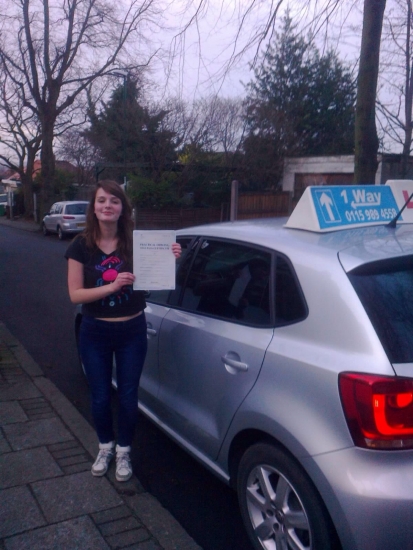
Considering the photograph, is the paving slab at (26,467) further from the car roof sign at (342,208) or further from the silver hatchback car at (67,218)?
the silver hatchback car at (67,218)

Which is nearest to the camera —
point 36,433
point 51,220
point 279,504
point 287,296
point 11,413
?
point 279,504

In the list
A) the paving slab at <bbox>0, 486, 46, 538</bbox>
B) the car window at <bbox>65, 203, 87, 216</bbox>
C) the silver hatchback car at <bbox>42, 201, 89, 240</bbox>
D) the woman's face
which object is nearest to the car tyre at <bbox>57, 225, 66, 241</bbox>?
the silver hatchback car at <bbox>42, 201, 89, 240</bbox>

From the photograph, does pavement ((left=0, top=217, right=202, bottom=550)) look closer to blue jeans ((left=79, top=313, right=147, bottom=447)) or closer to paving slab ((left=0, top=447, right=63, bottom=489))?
paving slab ((left=0, top=447, right=63, bottom=489))

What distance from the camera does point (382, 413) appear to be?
2.35m

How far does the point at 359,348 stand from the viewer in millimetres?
2438

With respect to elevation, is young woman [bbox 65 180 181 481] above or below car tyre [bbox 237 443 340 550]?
above

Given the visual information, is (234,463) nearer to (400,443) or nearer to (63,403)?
(400,443)

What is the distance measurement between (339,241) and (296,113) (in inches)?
917

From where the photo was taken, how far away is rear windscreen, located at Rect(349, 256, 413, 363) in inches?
95.0

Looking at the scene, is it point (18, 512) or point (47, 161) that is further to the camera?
point (47, 161)

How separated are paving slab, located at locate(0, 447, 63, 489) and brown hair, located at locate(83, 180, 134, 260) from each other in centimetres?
150

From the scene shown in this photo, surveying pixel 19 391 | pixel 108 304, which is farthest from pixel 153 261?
pixel 19 391

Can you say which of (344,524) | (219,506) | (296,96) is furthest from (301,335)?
(296,96)

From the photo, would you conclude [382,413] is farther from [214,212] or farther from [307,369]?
[214,212]
